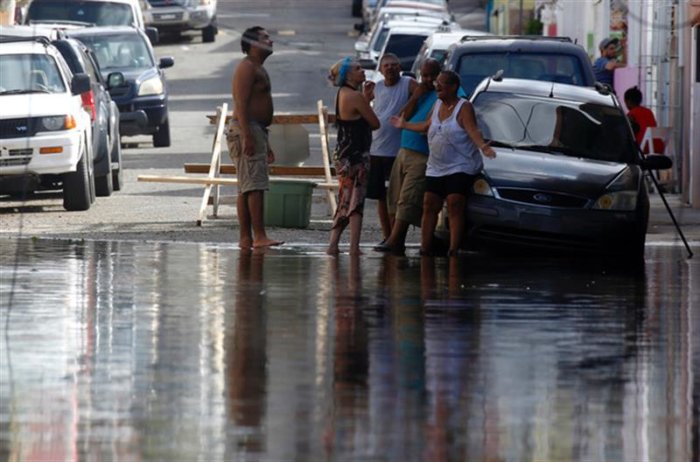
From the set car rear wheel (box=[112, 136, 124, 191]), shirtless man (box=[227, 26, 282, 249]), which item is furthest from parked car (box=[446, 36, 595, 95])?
car rear wheel (box=[112, 136, 124, 191])

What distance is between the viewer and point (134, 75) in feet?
95.3

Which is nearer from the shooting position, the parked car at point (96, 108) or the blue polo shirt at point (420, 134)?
the blue polo shirt at point (420, 134)

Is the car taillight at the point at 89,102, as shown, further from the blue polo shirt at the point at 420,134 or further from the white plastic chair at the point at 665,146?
the white plastic chair at the point at 665,146

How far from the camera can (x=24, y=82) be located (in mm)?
A: 20453

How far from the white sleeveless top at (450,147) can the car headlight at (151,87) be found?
14.1 m

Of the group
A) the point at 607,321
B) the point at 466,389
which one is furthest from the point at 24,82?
the point at 466,389

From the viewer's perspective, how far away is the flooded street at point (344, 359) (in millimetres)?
8023

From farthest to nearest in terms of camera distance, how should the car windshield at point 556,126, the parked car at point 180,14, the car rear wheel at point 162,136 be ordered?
1. the parked car at point 180,14
2. the car rear wheel at point 162,136
3. the car windshield at point 556,126

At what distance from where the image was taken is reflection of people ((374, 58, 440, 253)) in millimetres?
15727

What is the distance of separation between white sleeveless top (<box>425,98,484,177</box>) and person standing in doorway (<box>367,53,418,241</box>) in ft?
2.60

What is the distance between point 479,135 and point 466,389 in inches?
241

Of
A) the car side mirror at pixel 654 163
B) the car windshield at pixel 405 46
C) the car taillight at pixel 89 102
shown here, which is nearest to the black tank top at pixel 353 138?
the car side mirror at pixel 654 163

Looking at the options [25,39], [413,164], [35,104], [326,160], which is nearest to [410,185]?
[413,164]

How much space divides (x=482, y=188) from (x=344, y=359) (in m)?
5.62
